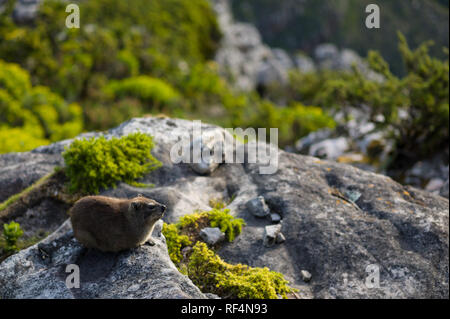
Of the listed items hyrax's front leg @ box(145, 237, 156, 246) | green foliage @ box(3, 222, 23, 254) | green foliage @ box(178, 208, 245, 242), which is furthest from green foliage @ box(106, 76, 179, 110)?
hyrax's front leg @ box(145, 237, 156, 246)

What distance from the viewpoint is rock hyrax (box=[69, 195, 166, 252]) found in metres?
5.68

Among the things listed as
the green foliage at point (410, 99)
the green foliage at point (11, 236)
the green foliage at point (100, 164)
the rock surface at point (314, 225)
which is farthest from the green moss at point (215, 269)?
the green foliage at point (410, 99)

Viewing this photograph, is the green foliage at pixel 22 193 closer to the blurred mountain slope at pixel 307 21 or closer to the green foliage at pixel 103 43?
the green foliage at pixel 103 43

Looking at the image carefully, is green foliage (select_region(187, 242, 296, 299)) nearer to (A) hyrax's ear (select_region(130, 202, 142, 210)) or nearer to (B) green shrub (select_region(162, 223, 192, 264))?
(B) green shrub (select_region(162, 223, 192, 264))

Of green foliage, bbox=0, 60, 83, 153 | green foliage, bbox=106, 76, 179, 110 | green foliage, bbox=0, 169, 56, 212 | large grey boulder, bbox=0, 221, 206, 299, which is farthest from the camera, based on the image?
green foliage, bbox=106, 76, 179, 110

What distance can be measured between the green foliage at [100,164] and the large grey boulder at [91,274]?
1.90m

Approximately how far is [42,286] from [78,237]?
0.82 m

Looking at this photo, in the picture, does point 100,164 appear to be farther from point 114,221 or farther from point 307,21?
point 307,21

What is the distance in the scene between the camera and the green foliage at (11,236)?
7188 mm

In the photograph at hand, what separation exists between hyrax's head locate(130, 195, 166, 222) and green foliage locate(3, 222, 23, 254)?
296 centimetres

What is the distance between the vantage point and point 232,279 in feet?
19.7

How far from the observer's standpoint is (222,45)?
50.4 metres

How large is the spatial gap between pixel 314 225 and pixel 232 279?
2416 millimetres
